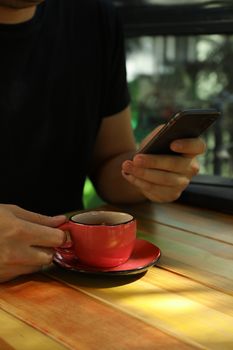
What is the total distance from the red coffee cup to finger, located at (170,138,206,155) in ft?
0.77

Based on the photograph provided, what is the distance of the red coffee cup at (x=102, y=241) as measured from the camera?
829 millimetres

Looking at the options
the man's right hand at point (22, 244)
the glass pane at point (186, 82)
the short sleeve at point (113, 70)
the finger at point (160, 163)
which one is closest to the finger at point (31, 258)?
the man's right hand at point (22, 244)

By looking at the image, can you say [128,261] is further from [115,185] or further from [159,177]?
[115,185]

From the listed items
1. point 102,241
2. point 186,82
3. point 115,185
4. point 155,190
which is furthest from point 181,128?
point 186,82

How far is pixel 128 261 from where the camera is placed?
87 cm

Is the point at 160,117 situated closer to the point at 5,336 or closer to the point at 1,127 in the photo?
the point at 1,127

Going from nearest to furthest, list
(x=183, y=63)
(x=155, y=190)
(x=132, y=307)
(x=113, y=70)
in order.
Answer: (x=132, y=307) < (x=155, y=190) < (x=113, y=70) < (x=183, y=63)

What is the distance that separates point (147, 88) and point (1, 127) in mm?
1028

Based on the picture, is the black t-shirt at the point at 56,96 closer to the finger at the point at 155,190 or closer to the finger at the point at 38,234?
the finger at the point at 155,190

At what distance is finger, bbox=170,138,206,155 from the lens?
104cm

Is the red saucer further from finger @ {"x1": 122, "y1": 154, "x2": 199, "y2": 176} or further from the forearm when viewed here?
the forearm

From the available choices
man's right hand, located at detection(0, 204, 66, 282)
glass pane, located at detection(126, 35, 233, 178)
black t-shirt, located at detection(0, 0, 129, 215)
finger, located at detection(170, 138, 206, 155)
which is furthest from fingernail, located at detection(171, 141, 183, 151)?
glass pane, located at detection(126, 35, 233, 178)

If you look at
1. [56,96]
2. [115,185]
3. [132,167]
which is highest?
[56,96]

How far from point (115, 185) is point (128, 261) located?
53 cm
